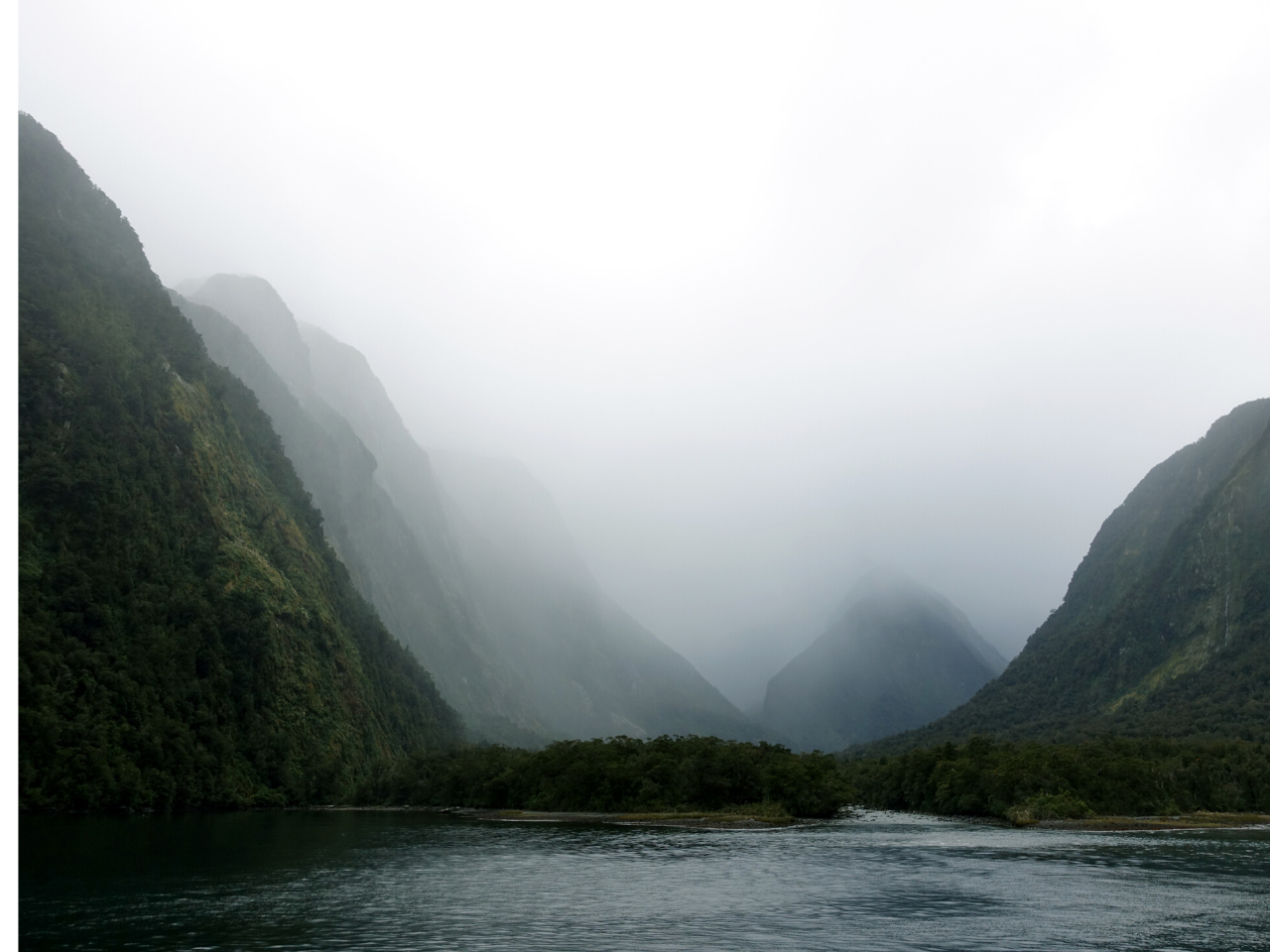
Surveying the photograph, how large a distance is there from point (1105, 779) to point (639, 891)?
3902 inches

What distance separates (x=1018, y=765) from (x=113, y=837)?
11627 cm

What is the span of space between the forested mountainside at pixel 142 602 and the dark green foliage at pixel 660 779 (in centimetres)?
4233

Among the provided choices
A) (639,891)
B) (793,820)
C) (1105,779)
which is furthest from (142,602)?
(1105,779)

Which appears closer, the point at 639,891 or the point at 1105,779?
the point at 639,891

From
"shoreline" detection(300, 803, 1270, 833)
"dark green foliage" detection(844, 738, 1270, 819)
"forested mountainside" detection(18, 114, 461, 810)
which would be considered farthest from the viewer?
"forested mountainside" detection(18, 114, 461, 810)

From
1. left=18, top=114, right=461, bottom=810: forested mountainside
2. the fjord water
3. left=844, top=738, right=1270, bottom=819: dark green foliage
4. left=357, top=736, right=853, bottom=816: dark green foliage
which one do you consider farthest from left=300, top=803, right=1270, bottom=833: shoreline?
left=18, top=114, right=461, bottom=810: forested mountainside

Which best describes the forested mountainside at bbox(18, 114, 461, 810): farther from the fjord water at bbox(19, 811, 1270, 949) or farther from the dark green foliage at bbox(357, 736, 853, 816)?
the fjord water at bbox(19, 811, 1270, 949)

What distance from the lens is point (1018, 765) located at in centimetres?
13275

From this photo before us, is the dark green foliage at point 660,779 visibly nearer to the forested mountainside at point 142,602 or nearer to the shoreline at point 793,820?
the shoreline at point 793,820

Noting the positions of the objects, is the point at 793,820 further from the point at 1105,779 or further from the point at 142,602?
the point at 142,602

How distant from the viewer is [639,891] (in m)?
58.8

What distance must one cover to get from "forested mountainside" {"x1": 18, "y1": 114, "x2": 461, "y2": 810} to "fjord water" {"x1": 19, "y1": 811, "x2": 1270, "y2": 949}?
45209 millimetres

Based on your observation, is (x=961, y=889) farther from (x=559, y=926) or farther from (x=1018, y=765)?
(x=1018, y=765)

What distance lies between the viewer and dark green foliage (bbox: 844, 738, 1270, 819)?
128 m
